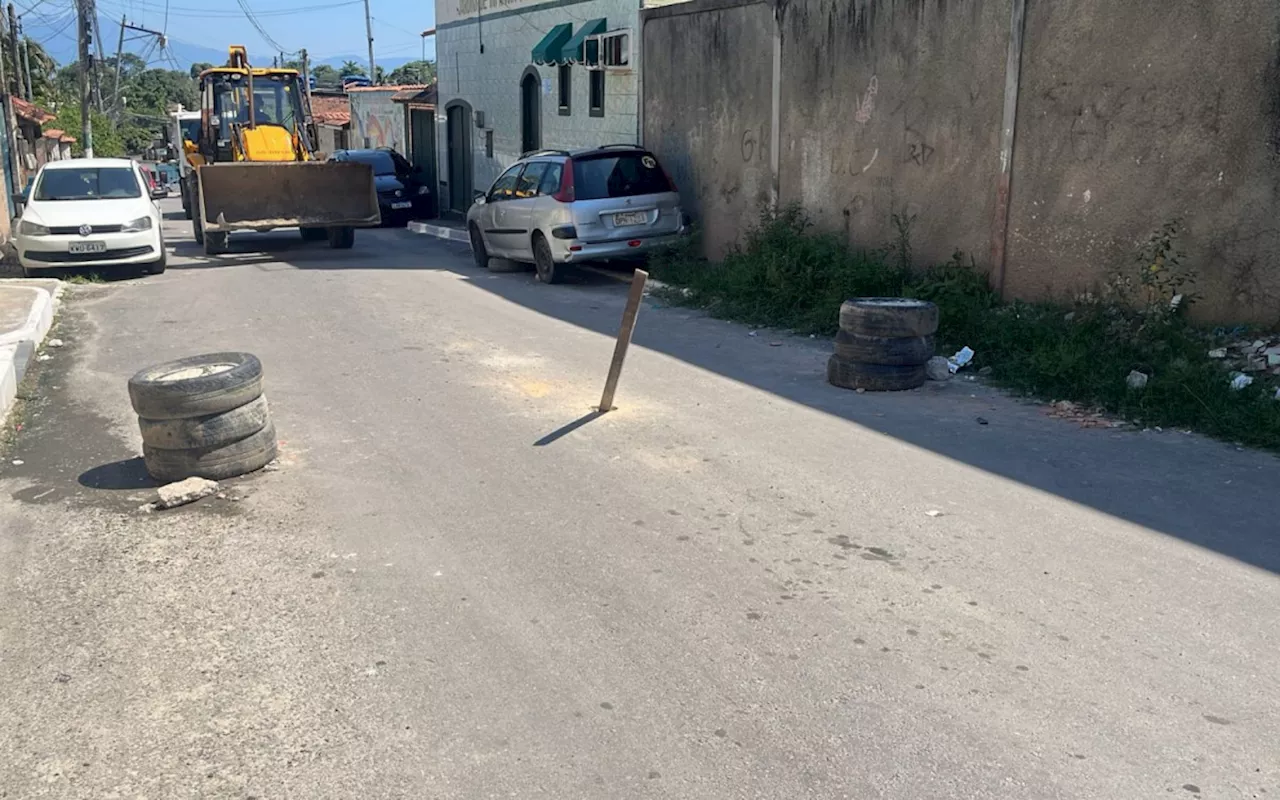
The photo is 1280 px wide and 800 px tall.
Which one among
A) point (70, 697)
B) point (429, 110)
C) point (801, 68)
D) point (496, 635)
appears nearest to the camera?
point (70, 697)

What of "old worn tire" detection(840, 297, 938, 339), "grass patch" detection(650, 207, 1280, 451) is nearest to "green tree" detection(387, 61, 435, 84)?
"grass patch" detection(650, 207, 1280, 451)

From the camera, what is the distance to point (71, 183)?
647 inches

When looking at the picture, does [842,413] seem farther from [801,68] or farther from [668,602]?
[801,68]

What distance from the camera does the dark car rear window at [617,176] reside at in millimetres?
14344

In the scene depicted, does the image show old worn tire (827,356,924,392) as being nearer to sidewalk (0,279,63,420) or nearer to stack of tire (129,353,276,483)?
stack of tire (129,353,276,483)

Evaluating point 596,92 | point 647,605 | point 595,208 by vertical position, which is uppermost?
point 596,92

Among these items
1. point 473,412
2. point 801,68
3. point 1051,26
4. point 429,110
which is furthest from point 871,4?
point 429,110

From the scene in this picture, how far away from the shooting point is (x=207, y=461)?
6.34m

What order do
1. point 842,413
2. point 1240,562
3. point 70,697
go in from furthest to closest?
point 842,413
point 1240,562
point 70,697

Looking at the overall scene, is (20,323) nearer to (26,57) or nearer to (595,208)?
(595,208)

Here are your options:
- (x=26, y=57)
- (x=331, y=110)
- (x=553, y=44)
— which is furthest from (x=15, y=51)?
(x=553, y=44)

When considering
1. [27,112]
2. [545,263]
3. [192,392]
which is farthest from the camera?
[27,112]

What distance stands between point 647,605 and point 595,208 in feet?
33.2

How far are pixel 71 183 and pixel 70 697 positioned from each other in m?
14.7
